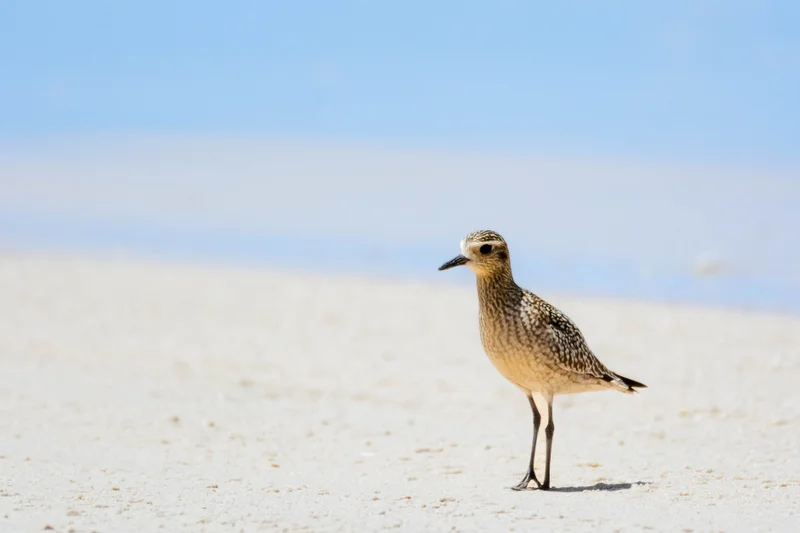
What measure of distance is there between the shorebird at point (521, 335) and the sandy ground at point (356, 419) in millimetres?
814

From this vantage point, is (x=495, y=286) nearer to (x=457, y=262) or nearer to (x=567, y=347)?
(x=457, y=262)

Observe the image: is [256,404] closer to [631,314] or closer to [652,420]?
[652,420]

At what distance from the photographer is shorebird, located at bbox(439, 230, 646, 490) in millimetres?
7711

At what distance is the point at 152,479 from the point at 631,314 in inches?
452

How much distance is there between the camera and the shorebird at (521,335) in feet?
25.3

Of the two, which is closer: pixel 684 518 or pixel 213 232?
pixel 684 518

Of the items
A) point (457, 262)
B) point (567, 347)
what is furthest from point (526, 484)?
point (457, 262)

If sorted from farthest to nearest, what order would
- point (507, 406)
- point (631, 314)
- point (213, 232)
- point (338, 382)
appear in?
1. point (213, 232)
2. point (631, 314)
3. point (338, 382)
4. point (507, 406)

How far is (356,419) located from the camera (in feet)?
36.2

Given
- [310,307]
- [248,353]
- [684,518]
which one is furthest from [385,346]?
[684,518]

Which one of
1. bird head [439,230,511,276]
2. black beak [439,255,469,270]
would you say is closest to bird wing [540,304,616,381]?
bird head [439,230,511,276]

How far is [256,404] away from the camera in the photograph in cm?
1145

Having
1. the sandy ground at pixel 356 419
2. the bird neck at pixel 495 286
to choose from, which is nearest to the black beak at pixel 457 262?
the bird neck at pixel 495 286

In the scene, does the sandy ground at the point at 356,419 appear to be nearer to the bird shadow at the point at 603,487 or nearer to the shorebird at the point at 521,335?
the bird shadow at the point at 603,487
